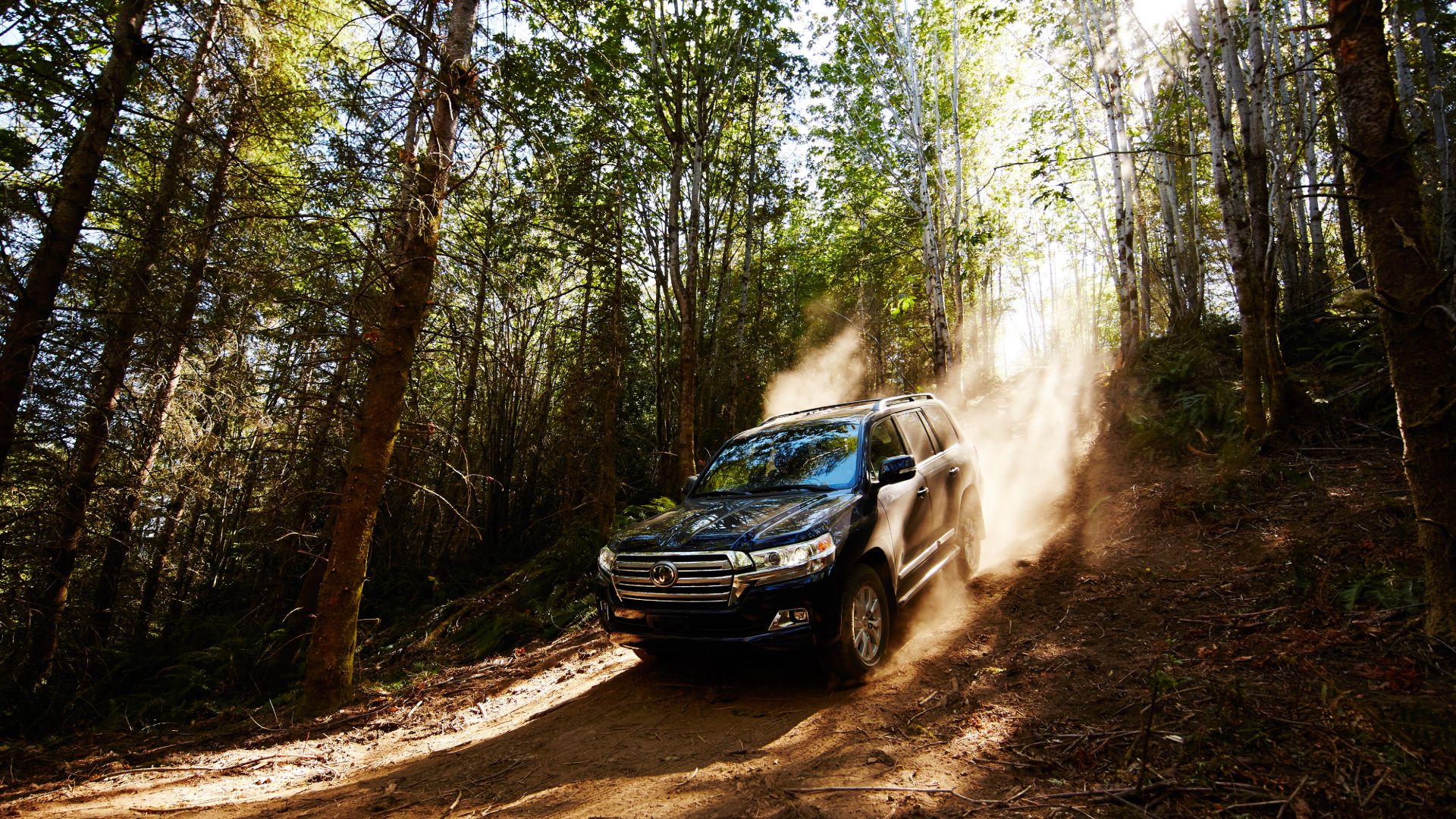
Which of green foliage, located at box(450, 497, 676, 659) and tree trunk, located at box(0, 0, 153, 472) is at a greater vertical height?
tree trunk, located at box(0, 0, 153, 472)

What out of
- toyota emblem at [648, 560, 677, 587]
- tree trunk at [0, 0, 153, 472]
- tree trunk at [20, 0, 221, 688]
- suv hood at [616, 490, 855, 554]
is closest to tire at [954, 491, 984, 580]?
suv hood at [616, 490, 855, 554]

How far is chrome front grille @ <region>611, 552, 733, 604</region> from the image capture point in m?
3.93

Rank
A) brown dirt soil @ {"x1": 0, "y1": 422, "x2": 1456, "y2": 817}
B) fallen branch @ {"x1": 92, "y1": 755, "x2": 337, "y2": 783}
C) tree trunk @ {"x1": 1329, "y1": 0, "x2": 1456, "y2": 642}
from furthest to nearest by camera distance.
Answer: fallen branch @ {"x1": 92, "y1": 755, "x2": 337, "y2": 783}, tree trunk @ {"x1": 1329, "y1": 0, "x2": 1456, "y2": 642}, brown dirt soil @ {"x1": 0, "y1": 422, "x2": 1456, "y2": 817}

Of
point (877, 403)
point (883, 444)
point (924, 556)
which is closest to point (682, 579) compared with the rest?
point (883, 444)

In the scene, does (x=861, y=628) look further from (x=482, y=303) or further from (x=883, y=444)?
(x=482, y=303)

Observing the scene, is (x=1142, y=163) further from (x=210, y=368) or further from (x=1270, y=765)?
(x=210, y=368)

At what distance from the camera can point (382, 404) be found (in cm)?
553

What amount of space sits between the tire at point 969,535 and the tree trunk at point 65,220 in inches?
314

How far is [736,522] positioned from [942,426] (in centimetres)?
344

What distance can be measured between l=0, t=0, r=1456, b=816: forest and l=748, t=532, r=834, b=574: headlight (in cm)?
189

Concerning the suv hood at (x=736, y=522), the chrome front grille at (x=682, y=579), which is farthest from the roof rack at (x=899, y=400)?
the chrome front grille at (x=682, y=579)

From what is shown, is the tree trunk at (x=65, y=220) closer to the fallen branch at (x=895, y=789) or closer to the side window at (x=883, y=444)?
the fallen branch at (x=895, y=789)

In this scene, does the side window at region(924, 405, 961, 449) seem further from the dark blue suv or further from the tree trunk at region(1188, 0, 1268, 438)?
the tree trunk at region(1188, 0, 1268, 438)

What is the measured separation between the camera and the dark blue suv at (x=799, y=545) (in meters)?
3.88
